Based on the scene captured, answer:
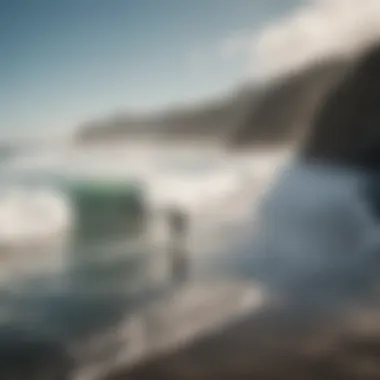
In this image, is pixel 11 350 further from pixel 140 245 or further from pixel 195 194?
pixel 195 194

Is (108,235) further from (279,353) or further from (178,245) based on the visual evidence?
(279,353)

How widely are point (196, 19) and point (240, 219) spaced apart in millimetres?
354

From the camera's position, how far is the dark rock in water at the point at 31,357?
94 cm

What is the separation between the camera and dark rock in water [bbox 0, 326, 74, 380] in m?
0.94

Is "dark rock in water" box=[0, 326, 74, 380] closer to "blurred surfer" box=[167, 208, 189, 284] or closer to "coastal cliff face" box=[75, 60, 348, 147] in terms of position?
"blurred surfer" box=[167, 208, 189, 284]

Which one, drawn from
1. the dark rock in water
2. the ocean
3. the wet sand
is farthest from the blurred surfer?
the dark rock in water

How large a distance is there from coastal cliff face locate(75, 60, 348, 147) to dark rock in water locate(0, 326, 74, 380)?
0.35 meters

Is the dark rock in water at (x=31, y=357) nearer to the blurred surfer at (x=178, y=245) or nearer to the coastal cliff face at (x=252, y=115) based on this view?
the blurred surfer at (x=178, y=245)

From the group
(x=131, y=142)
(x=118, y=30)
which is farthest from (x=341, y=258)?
(x=118, y=30)

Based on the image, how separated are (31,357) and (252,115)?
21.7 inches

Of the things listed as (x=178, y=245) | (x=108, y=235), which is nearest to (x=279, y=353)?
(x=178, y=245)

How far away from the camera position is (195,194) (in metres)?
1.00

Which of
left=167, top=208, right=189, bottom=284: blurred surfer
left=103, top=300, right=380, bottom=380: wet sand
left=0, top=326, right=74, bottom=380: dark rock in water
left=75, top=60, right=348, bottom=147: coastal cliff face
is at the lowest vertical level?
left=103, top=300, right=380, bottom=380: wet sand

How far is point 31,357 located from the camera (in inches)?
37.4
